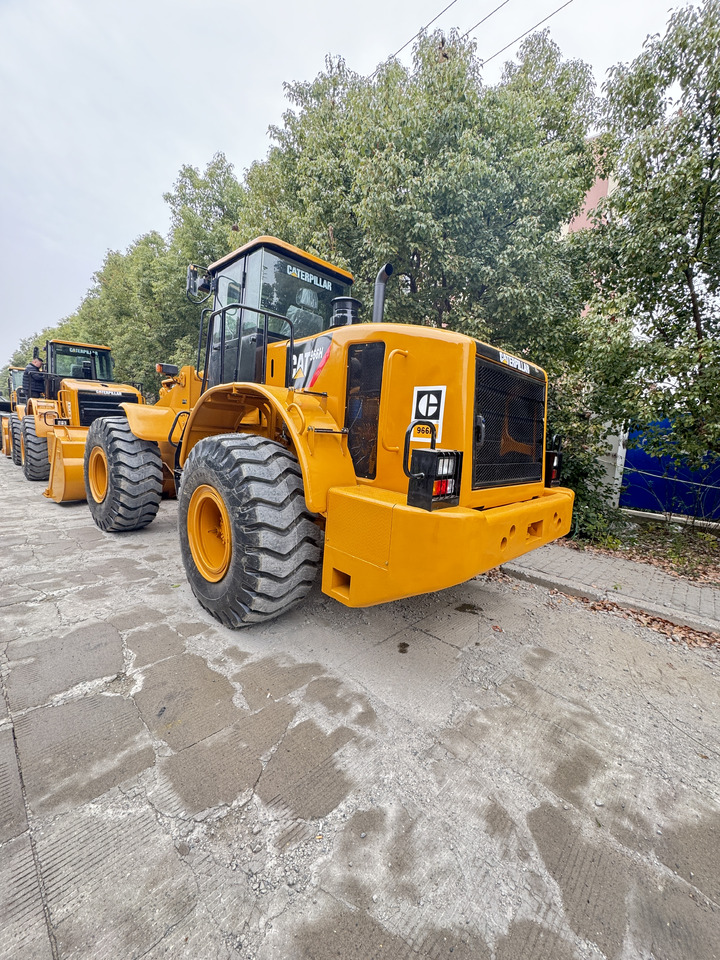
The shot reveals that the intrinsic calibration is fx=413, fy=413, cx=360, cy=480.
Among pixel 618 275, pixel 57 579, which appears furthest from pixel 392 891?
pixel 618 275

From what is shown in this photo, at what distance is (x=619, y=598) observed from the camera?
3.93 meters

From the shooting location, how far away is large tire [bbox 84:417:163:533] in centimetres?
458

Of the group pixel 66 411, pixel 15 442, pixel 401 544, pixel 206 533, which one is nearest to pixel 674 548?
pixel 401 544

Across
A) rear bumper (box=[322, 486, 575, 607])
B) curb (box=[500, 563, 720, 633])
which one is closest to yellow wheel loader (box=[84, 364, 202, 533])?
rear bumper (box=[322, 486, 575, 607])

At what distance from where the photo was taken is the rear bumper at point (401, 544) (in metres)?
2.01

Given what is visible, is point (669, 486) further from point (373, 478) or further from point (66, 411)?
point (66, 411)

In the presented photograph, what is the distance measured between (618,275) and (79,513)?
855 centimetres

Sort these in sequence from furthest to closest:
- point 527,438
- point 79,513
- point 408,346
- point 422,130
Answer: point 422,130 < point 79,513 < point 527,438 < point 408,346

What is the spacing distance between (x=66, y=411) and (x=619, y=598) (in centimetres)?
871

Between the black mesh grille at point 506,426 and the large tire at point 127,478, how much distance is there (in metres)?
3.78

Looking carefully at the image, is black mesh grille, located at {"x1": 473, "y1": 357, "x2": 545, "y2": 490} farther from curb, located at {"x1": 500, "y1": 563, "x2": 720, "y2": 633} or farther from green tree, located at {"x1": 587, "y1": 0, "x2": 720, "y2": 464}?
green tree, located at {"x1": 587, "y1": 0, "x2": 720, "y2": 464}

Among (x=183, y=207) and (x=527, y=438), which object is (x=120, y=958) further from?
(x=183, y=207)

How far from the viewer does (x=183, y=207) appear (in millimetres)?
19281

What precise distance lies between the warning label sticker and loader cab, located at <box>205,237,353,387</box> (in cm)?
164
